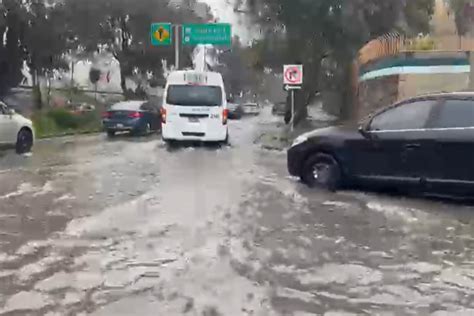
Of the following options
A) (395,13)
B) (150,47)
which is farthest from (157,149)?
(150,47)

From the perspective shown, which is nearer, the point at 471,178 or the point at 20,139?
the point at 471,178

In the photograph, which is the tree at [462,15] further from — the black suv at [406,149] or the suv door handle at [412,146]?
the suv door handle at [412,146]

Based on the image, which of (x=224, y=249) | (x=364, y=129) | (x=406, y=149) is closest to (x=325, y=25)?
(x=364, y=129)

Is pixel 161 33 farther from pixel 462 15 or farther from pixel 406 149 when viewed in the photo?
pixel 406 149

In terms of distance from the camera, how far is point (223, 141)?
2105 centimetres

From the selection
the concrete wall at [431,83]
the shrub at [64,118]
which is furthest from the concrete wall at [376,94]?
the shrub at [64,118]

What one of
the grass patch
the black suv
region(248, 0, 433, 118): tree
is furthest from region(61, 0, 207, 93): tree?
the black suv

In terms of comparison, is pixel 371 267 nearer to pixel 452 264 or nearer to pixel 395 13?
pixel 452 264

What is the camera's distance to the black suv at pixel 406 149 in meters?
10.2

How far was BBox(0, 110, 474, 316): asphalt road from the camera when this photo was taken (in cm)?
586

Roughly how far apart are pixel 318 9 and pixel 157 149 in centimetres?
1163

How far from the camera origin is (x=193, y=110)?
66.3 feet

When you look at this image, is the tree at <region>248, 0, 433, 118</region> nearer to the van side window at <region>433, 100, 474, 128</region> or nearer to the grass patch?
the grass patch

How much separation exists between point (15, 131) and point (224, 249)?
12.7 m
